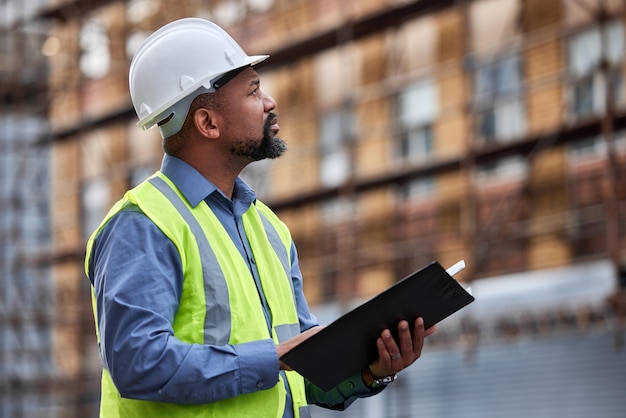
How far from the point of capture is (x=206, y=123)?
3178mm

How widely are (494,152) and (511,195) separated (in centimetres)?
94

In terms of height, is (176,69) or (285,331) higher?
(176,69)

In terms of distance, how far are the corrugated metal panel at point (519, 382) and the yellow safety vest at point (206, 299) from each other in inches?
442

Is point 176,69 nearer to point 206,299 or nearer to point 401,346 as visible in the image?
point 206,299

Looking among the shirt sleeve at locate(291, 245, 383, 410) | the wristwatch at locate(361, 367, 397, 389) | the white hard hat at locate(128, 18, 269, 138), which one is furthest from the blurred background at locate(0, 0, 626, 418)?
the white hard hat at locate(128, 18, 269, 138)

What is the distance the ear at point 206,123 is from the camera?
316 centimetres

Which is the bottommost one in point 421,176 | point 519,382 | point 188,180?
point 188,180

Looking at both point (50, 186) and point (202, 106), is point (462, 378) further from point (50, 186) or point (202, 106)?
point (202, 106)

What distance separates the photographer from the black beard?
10.5ft

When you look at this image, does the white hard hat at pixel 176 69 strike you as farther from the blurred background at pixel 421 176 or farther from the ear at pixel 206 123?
the blurred background at pixel 421 176

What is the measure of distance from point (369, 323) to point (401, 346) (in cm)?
12

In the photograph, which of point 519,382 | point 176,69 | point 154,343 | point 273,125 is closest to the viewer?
point 154,343

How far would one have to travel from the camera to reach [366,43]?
18734mm

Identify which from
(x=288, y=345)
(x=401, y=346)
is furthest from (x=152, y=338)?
(x=401, y=346)
